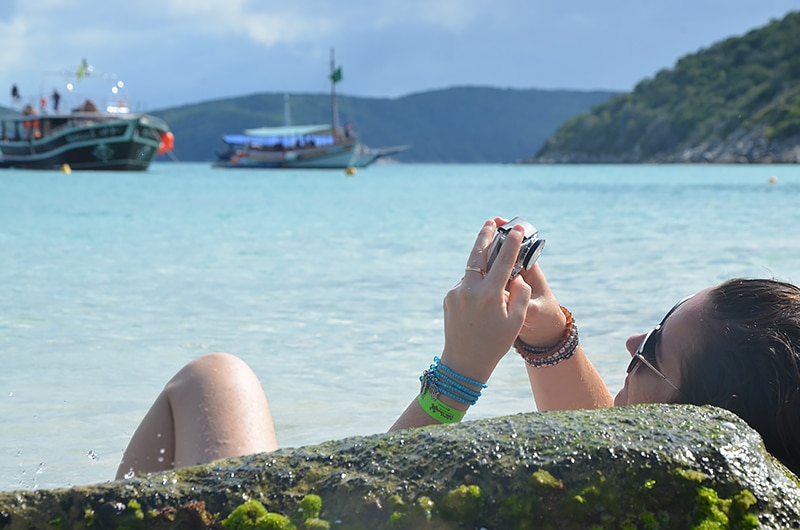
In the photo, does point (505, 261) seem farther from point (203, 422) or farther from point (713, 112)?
point (713, 112)

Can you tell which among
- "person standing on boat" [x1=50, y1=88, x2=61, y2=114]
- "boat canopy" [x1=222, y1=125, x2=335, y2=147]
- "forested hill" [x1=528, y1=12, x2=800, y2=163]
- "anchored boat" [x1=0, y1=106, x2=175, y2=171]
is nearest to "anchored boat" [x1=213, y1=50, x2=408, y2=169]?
"boat canopy" [x1=222, y1=125, x2=335, y2=147]

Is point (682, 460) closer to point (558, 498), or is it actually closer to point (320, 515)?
point (558, 498)

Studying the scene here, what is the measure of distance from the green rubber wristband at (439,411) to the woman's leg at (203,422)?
1.10ft

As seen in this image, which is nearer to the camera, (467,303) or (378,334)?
(467,303)

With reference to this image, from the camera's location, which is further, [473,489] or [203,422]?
[203,422]

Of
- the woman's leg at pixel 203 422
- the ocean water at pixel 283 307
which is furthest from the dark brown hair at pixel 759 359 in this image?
the ocean water at pixel 283 307

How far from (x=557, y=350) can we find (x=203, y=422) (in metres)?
0.80

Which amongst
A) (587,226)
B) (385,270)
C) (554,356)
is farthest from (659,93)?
(554,356)

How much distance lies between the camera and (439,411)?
162 cm

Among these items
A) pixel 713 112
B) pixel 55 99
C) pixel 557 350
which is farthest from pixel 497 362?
pixel 713 112

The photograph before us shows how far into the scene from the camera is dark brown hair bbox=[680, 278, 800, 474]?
1538 mm

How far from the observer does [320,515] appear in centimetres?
130

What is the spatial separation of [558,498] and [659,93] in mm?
112108

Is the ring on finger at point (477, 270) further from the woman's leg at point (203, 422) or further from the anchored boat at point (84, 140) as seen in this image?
the anchored boat at point (84, 140)
